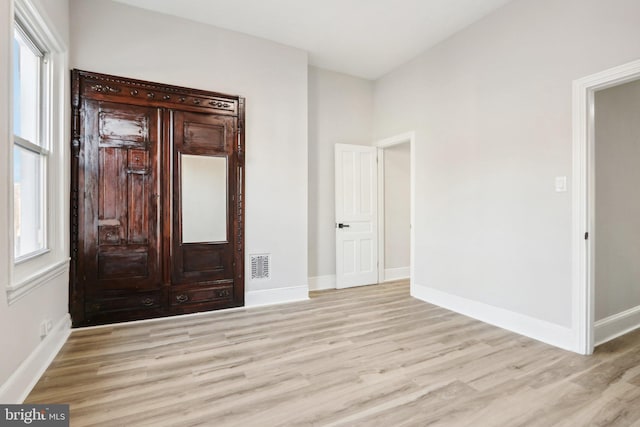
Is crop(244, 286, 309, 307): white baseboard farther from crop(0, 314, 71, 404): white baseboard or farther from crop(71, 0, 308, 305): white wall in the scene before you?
crop(0, 314, 71, 404): white baseboard

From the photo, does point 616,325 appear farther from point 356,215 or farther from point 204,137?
point 204,137

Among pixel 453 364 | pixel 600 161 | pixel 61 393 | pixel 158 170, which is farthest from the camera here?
pixel 158 170

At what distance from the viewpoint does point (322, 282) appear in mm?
4812

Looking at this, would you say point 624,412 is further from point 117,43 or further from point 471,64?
point 117,43

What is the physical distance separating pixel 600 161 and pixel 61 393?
4702mm

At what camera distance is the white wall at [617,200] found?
2.99 metres

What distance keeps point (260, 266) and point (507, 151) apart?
121 inches

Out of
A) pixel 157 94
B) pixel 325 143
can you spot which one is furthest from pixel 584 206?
pixel 157 94

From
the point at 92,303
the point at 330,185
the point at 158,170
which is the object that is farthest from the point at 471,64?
the point at 92,303

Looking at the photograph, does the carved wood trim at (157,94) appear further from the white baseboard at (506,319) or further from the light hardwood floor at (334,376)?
the white baseboard at (506,319)

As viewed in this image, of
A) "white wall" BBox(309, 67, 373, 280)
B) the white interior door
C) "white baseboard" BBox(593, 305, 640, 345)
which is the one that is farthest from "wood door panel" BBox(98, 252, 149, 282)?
"white baseboard" BBox(593, 305, 640, 345)

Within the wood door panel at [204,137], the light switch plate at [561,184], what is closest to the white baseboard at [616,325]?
the light switch plate at [561,184]

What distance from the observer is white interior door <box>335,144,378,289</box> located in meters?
4.88

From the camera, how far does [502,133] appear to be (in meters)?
3.28
